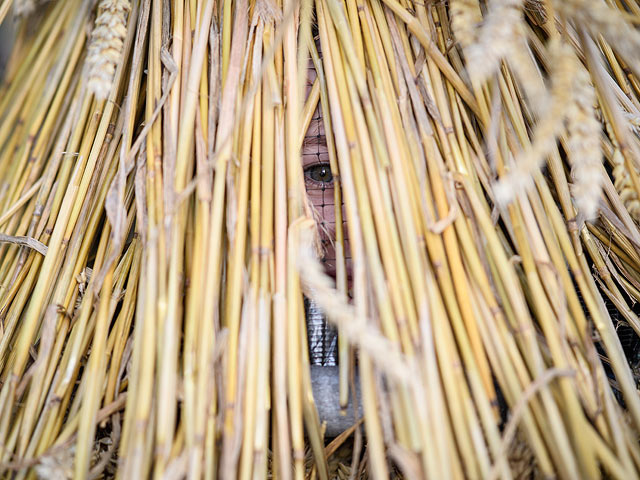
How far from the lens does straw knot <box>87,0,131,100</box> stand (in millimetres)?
619

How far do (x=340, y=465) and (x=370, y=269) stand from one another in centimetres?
39

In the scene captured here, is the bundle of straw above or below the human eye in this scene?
below

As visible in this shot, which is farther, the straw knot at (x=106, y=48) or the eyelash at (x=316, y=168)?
the eyelash at (x=316, y=168)

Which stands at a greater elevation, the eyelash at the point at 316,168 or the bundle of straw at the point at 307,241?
the eyelash at the point at 316,168

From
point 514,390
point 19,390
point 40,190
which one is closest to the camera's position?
point 514,390

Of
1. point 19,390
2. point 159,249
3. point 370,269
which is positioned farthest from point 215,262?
point 19,390

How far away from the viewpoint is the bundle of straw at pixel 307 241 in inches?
Answer: 21.2

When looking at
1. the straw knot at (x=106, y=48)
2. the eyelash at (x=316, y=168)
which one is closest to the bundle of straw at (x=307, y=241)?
the straw knot at (x=106, y=48)

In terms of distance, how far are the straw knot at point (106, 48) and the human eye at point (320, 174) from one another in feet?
1.32

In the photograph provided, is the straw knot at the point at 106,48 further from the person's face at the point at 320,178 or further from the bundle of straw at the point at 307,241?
the person's face at the point at 320,178

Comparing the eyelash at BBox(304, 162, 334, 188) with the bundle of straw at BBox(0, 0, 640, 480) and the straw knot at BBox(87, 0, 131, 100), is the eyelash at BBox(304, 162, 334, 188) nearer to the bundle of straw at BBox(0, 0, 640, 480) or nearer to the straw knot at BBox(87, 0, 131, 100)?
the bundle of straw at BBox(0, 0, 640, 480)

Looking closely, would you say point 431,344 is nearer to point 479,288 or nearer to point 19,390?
point 479,288

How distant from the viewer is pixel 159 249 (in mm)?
631

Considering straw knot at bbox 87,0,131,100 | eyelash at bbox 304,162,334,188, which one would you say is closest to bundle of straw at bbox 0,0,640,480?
straw knot at bbox 87,0,131,100
